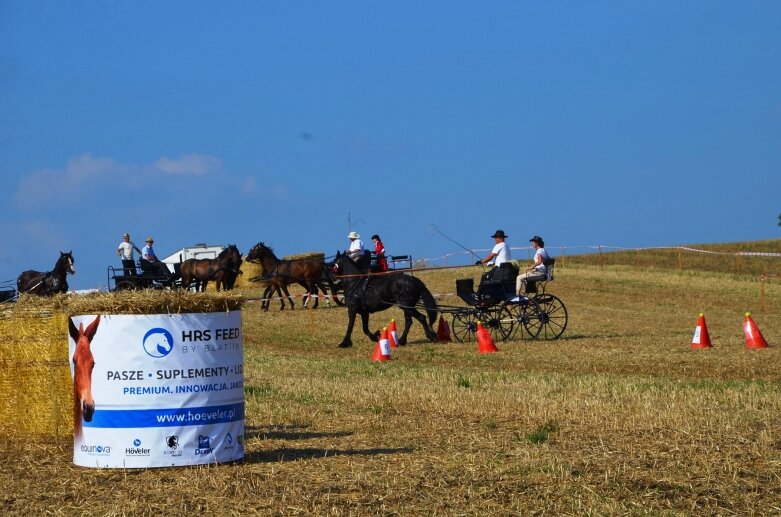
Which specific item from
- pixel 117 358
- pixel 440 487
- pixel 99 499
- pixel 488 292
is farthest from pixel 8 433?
pixel 488 292

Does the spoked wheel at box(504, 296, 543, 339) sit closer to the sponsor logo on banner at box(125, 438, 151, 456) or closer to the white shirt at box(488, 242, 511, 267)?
the white shirt at box(488, 242, 511, 267)

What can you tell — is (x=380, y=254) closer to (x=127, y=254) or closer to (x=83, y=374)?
(x=127, y=254)

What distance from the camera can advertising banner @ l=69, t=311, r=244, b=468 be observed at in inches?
364

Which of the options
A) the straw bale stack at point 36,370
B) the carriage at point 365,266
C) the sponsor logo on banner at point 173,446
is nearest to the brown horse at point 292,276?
the carriage at point 365,266

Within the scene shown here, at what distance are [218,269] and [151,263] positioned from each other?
276cm

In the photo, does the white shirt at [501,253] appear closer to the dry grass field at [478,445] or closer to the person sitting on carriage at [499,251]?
the person sitting on carriage at [499,251]

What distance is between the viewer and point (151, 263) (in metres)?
34.4

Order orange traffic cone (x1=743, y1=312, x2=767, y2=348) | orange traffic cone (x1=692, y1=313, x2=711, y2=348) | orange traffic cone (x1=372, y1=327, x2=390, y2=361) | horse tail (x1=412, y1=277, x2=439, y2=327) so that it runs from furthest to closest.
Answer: horse tail (x1=412, y1=277, x2=439, y2=327) → orange traffic cone (x1=692, y1=313, x2=711, y2=348) → orange traffic cone (x1=743, y1=312, x2=767, y2=348) → orange traffic cone (x1=372, y1=327, x2=390, y2=361)

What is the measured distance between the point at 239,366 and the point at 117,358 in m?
0.97

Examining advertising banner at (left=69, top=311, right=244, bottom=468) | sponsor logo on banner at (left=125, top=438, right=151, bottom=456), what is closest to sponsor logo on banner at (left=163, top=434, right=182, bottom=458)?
advertising banner at (left=69, top=311, right=244, bottom=468)

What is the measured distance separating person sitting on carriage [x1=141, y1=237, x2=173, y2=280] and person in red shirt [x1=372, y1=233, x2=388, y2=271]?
19.5 ft

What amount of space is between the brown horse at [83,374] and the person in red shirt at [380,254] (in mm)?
25146

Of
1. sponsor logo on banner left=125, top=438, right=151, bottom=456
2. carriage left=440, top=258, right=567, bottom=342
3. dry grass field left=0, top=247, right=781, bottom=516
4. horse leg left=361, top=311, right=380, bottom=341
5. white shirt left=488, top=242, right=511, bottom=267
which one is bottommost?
dry grass field left=0, top=247, right=781, bottom=516

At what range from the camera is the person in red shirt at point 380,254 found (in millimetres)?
34909
